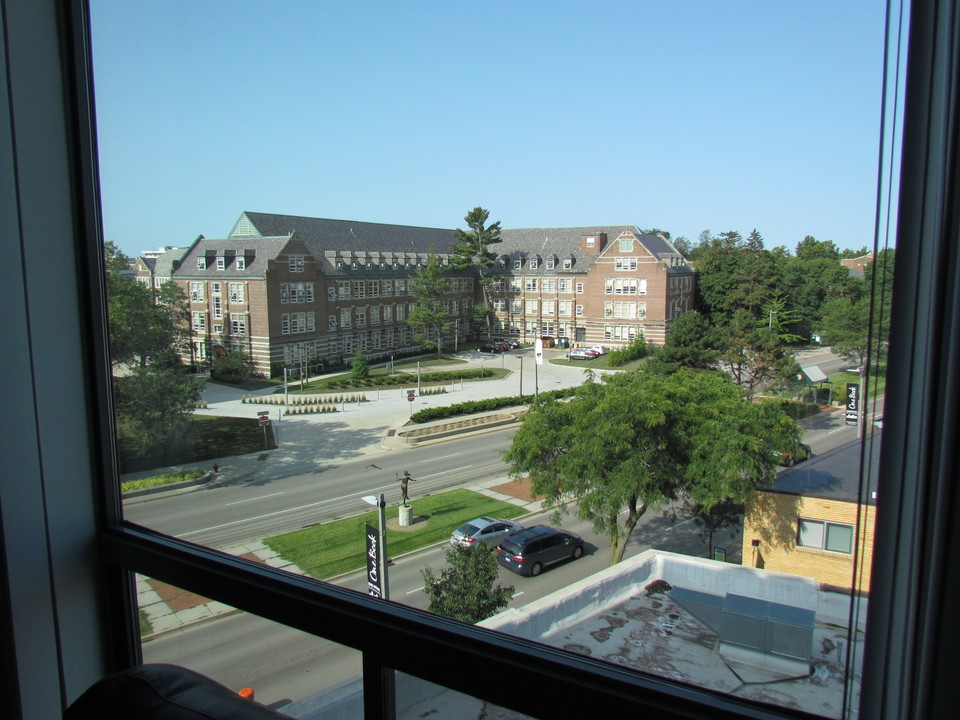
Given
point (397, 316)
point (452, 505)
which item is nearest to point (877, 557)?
point (452, 505)

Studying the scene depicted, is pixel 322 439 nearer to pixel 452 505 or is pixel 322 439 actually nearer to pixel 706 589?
pixel 452 505

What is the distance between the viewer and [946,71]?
0.69 meters

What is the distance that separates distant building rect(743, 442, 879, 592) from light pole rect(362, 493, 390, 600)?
0.73 meters

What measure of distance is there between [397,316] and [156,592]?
0.94 meters

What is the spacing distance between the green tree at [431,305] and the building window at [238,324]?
490 millimetres

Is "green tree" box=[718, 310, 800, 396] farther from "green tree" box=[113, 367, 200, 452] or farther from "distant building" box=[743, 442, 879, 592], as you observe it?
"green tree" box=[113, 367, 200, 452]

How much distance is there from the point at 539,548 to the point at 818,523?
52 cm

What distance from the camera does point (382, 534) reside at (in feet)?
4.93

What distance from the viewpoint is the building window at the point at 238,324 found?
6.11ft

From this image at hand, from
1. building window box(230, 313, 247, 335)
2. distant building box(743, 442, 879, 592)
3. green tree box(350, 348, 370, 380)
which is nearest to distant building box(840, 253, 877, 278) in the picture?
distant building box(743, 442, 879, 592)

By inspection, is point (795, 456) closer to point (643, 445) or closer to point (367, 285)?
point (643, 445)

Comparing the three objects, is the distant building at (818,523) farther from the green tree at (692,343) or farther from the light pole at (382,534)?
the light pole at (382,534)

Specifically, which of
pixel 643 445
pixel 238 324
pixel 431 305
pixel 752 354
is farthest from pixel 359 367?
pixel 752 354

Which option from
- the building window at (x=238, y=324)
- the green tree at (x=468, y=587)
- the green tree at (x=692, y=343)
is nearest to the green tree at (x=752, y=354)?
the green tree at (x=692, y=343)
